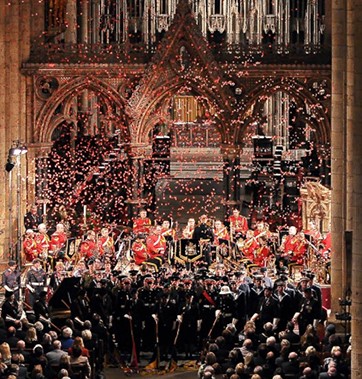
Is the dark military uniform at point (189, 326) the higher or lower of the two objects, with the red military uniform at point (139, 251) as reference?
lower

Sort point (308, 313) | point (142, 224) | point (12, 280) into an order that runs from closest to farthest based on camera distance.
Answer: point (308, 313)
point (12, 280)
point (142, 224)

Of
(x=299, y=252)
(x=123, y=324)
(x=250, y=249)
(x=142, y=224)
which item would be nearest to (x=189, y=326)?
(x=123, y=324)

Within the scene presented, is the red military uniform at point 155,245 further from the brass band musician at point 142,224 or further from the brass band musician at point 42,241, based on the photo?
the brass band musician at point 42,241

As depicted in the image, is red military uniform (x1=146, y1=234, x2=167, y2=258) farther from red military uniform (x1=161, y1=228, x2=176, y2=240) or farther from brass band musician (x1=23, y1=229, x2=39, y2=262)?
brass band musician (x1=23, y1=229, x2=39, y2=262)

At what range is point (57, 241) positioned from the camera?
45406 mm

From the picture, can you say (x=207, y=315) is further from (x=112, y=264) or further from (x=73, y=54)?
(x=73, y=54)

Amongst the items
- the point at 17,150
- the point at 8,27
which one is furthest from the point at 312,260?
the point at 8,27

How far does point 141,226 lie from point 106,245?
8.64ft

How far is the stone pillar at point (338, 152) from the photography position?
126ft

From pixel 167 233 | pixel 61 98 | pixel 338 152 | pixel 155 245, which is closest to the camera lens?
pixel 338 152

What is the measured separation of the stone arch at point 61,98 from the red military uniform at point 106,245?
5455 millimetres

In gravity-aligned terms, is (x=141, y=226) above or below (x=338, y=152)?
below

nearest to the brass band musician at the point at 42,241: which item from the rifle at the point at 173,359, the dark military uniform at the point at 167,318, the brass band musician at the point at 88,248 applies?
the brass band musician at the point at 88,248

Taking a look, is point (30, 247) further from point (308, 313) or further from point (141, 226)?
point (308, 313)
